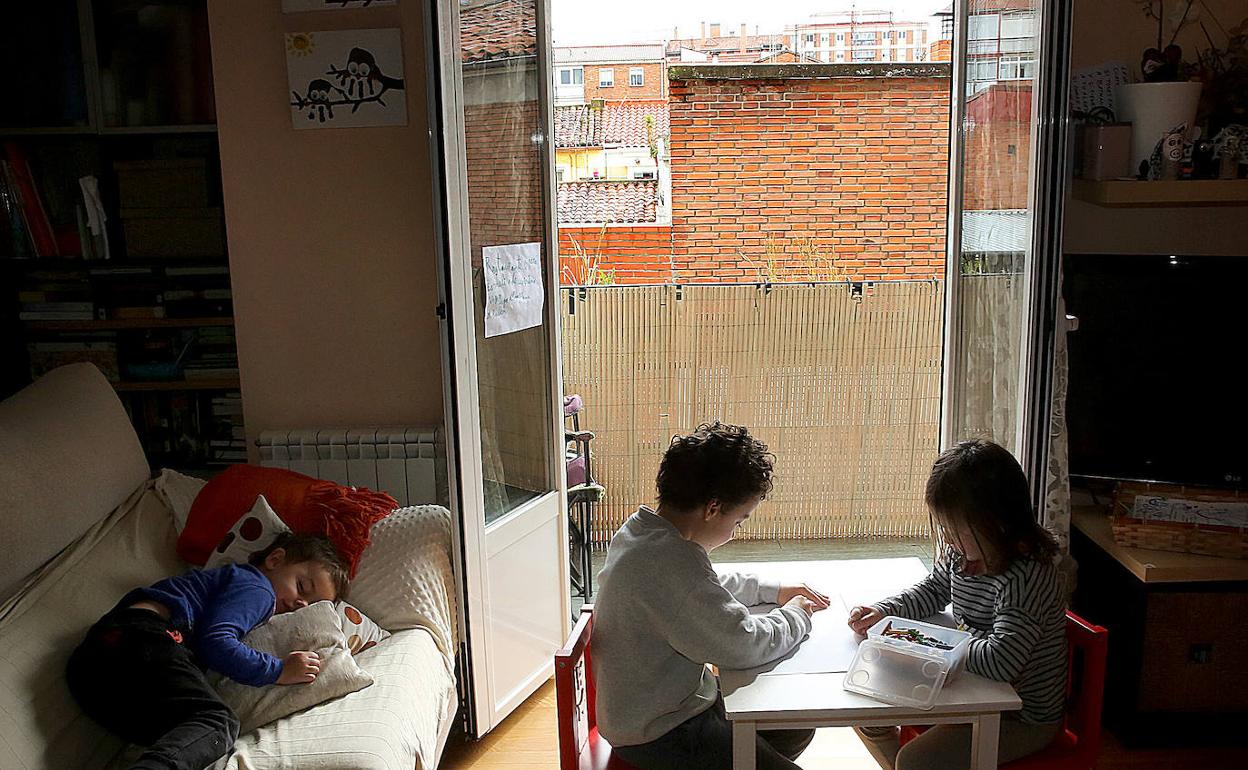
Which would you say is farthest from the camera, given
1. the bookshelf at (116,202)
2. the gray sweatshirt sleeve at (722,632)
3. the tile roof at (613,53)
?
the tile roof at (613,53)

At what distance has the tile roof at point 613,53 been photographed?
24.8 ft

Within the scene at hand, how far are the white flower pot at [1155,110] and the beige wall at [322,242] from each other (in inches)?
76.6

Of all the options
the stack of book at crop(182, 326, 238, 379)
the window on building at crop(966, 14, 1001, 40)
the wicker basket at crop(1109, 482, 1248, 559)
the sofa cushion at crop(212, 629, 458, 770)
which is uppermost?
the window on building at crop(966, 14, 1001, 40)

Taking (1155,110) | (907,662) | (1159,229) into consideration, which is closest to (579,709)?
(907,662)

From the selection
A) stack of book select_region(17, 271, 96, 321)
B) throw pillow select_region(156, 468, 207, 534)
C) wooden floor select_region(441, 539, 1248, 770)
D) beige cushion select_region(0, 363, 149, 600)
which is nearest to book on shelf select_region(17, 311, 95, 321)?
Answer: stack of book select_region(17, 271, 96, 321)

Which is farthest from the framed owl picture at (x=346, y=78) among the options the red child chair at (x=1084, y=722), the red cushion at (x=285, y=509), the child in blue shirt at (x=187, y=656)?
the red child chair at (x=1084, y=722)

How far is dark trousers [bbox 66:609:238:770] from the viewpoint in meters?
1.86

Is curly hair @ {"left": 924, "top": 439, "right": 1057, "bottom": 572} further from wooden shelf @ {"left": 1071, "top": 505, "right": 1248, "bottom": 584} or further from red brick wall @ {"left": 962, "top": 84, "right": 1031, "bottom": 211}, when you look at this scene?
wooden shelf @ {"left": 1071, "top": 505, "right": 1248, "bottom": 584}

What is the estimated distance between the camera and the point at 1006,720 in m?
1.91

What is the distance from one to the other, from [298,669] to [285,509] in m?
0.57

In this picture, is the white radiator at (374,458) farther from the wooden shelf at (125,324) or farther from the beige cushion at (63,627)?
the beige cushion at (63,627)

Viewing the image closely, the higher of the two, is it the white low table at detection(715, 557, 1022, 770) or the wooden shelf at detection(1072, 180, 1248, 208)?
the wooden shelf at detection(1072, 180, 1248, 208)

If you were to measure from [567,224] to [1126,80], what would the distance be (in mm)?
4537

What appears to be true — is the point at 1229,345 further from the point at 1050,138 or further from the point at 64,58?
the point at 64,58
